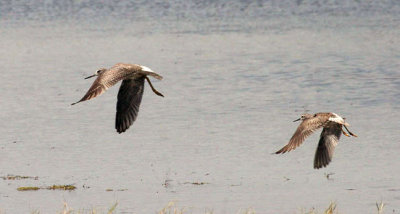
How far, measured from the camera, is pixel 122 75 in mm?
13258

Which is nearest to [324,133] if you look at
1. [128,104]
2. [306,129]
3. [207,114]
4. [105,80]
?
[306,129]

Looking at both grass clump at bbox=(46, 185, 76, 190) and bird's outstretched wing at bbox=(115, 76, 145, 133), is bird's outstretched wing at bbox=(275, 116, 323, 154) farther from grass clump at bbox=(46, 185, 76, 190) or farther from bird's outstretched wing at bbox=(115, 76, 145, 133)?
grass clump at bbox=(46, 185, 76, 190)

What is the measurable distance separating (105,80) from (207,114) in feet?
31.4

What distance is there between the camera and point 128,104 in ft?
45.7

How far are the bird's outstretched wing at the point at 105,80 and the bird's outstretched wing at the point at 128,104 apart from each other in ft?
2.04

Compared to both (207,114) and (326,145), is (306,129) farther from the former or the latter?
(207,114)

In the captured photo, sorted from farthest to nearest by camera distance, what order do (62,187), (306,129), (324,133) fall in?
(62,187) → (324,133) → (306,129)

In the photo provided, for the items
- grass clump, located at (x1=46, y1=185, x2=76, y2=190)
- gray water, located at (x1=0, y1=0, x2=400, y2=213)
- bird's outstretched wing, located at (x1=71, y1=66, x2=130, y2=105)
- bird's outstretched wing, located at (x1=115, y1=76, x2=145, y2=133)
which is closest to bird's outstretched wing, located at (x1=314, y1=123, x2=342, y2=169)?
gray water, located at (x1=0, y1=0, x2=400, y2=213)

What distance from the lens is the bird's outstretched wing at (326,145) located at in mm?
14305

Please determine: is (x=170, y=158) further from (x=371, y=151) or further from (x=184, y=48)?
(x=184, y=48)

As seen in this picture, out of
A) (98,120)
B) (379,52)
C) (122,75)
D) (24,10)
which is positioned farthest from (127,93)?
(24,10)

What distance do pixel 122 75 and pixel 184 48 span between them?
2147 centimetres

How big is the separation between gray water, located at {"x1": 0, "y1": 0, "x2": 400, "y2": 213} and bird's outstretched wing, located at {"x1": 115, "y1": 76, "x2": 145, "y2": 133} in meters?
1.72

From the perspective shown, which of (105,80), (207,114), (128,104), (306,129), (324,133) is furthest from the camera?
(207,114)
